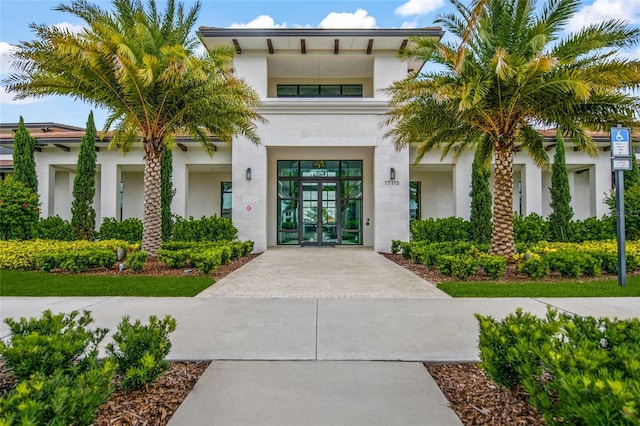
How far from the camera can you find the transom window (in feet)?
60.6

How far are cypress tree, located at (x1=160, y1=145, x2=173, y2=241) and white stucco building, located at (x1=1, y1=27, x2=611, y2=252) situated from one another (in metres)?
0.76

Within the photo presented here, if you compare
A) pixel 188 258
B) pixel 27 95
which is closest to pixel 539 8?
pixel 188 258

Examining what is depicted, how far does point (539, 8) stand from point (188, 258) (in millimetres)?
11029

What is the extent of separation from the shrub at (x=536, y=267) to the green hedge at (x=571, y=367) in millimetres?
6233

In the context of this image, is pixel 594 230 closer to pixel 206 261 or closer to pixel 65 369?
pixel 206 261

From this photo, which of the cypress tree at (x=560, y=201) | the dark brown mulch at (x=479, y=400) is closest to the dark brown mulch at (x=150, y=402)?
the dark brown mulch at (x=479, y=400)

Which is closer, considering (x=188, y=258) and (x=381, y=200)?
(x=188, y=258)

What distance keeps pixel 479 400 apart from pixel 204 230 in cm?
1327

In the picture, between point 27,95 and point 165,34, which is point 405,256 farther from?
point 27,95

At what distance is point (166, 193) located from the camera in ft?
52.0

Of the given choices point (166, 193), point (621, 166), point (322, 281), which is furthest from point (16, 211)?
point (621, 166)

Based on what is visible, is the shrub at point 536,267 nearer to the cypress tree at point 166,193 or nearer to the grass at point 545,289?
the grass at point 545,289

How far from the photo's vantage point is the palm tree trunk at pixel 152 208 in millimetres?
10906

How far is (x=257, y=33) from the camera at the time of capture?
49.5 ft
